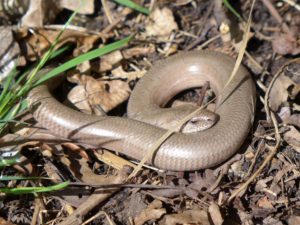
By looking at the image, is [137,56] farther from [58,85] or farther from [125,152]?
[125,152]

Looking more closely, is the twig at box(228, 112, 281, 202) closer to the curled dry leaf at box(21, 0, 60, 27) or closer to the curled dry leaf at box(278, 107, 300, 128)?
the curled dry leaf at box(278, 107, 300, 128)

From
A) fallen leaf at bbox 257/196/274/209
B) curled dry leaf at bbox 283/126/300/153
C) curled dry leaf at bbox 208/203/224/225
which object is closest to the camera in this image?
curled dry leaf at bbox 208/203/224/225

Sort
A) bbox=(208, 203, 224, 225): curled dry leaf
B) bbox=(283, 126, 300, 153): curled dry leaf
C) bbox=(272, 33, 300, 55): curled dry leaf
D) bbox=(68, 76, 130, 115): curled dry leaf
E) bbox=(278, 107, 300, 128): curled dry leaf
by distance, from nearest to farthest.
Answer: bbox=(208, 203, 224, 225): curled dry leaf < bbox=(283, 126, 300, 153): curled dry leaf < bbox=(278, 107, 300, 128): curled dry leaf < bbox=(68, 76, 130, 115): curled dry leaf < bbox=(272, 33, 300, 55): curled dry leaf

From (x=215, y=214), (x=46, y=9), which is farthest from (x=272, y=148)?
(x=46, y=9)

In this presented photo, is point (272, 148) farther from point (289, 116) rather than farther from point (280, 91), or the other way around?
point (280, 91)

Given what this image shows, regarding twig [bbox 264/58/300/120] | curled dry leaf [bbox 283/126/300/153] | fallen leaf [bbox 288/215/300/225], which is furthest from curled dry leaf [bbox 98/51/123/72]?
fallen leaf [bbox 288/215/300/225]

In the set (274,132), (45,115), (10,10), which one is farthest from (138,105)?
(10,10)

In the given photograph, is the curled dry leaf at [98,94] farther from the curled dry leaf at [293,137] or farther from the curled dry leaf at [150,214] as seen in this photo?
the curled dry leaf at [293,137]
